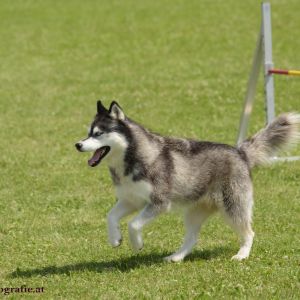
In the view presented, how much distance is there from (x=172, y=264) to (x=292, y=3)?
19993 mm

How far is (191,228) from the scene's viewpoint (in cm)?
748

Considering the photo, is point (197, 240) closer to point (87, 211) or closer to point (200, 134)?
point (87, 211)

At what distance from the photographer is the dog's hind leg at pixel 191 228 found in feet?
23.9

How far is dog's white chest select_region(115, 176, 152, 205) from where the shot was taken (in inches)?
274

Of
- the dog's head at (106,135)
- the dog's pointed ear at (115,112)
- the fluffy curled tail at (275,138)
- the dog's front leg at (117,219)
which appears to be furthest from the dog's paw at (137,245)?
the fluffy curled tail at (275,138)

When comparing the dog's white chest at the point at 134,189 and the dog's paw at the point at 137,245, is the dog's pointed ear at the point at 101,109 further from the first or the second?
the dog's paw at the point at 137,245

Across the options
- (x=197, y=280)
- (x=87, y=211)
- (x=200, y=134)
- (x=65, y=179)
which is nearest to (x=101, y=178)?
(x=65, y=179)

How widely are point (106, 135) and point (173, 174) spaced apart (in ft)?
2.55

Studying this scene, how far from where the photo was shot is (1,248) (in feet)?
25.8

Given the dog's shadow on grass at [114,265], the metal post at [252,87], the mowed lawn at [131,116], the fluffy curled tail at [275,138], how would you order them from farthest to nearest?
the metal post at [252,87], the fluffy curled tail at [275,138], the dog's shadow on grass at [114,265], the mowed lawn at [131,116]

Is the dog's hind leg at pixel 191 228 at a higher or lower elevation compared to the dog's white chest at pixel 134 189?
lower

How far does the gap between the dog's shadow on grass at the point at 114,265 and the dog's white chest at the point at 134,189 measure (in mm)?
652

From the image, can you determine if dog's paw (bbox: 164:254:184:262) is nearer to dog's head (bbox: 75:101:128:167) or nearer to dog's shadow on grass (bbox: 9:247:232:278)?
dog's shadow on grass (bbox: 9:247:232:278)

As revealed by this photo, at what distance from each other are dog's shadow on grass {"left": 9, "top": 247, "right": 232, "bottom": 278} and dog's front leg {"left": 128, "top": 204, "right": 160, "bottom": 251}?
0.23 meters
